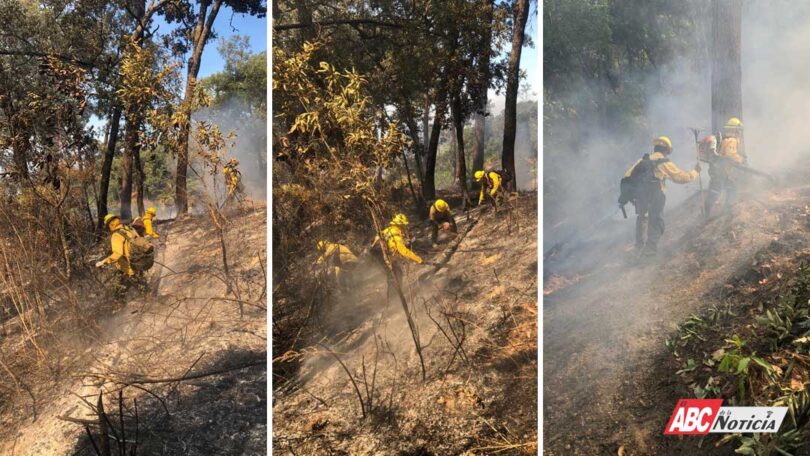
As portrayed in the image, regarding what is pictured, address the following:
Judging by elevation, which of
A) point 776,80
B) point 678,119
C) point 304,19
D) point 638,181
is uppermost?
point 304,19

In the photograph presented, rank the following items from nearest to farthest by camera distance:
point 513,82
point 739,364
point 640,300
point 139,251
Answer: point 739,364, point 513,82, point 640,300, point 139,251

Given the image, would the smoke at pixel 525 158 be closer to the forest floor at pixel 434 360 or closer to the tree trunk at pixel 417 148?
the forest floor at pixel 434 360

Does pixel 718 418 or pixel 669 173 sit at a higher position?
pixel 669 173

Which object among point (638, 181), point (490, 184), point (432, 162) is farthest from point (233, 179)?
point (638, 181)

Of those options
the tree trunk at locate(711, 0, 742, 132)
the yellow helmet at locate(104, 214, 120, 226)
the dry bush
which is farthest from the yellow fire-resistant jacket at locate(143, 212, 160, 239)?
the tree trunk at locate(711, 0, 742, 132)

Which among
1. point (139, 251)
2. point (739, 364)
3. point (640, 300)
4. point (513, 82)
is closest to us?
point (739, 364)

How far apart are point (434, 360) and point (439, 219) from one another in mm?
1112

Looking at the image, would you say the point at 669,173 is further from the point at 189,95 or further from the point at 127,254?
the point at 127,254

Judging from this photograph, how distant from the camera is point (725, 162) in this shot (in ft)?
12.6

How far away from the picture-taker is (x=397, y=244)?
3.81 m

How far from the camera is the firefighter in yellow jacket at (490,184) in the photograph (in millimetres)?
3775

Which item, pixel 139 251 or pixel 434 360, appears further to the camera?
pixel 139 251

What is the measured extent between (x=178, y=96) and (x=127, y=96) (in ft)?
1.27

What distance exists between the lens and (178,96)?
3906 millimetres
